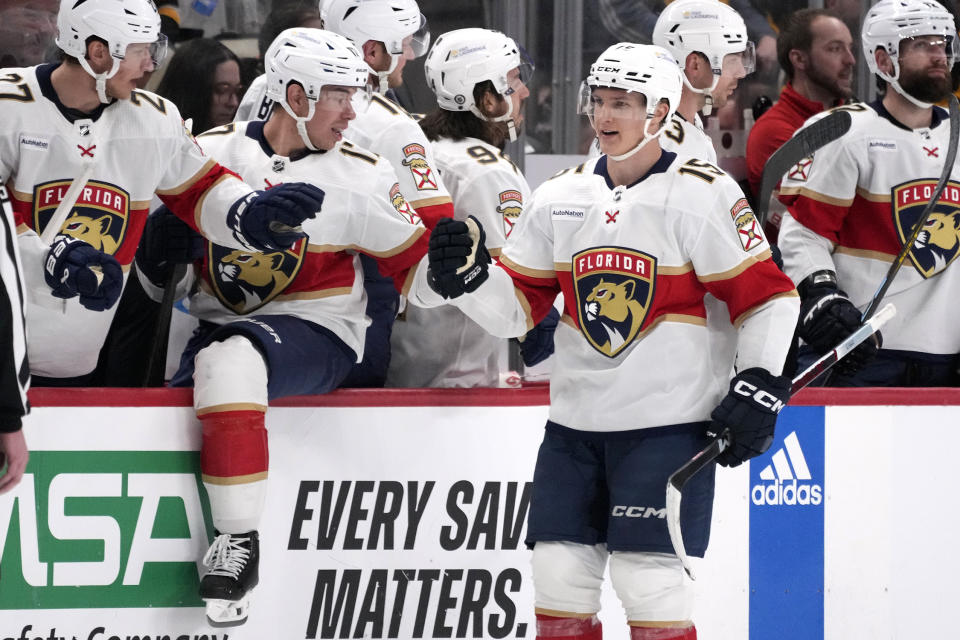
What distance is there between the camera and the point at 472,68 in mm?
3955

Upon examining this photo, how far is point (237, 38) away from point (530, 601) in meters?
2.38

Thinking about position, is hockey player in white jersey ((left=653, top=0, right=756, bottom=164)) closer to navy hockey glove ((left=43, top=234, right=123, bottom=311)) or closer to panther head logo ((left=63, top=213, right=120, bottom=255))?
panther head logo ((left=63, top=213, right=120, bottom=255))

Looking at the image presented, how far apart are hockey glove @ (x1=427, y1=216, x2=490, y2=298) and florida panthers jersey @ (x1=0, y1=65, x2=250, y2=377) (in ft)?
2.38

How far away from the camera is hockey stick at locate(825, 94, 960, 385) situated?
383 centimetres

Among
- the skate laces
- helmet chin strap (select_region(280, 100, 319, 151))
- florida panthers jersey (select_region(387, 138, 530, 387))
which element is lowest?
the skate laces

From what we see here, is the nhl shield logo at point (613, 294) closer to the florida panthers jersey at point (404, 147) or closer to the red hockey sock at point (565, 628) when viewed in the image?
the red hockey sock at point (565, 628)

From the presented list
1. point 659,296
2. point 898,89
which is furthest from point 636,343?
point 898,89

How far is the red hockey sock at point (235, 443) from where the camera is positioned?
3.09 m

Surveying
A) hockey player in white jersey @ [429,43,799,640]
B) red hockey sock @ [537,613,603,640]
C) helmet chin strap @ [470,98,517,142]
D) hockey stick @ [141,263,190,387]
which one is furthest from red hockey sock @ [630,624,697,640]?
helmet chin strap @ [470,98,517,142]

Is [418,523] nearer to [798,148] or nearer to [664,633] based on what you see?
[664,633]

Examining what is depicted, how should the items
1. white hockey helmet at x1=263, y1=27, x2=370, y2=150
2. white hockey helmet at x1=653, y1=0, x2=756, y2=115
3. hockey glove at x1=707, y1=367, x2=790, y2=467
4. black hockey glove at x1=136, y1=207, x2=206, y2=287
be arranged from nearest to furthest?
hockey glove at x1=707, y1=367, x2=790, y2=467 < white hockey helmet at x1=263, y1=27, x2=370, y2=150 < black hockey glove at x1=136, y1=207, x2=206, y2=287 < white hockey helmet at x1=653, y1=0, x2=756, y2=115

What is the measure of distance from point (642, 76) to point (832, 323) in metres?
1.08

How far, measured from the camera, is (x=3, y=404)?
6.98ft

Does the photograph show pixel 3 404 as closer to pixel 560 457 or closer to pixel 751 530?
pixel 560 457
